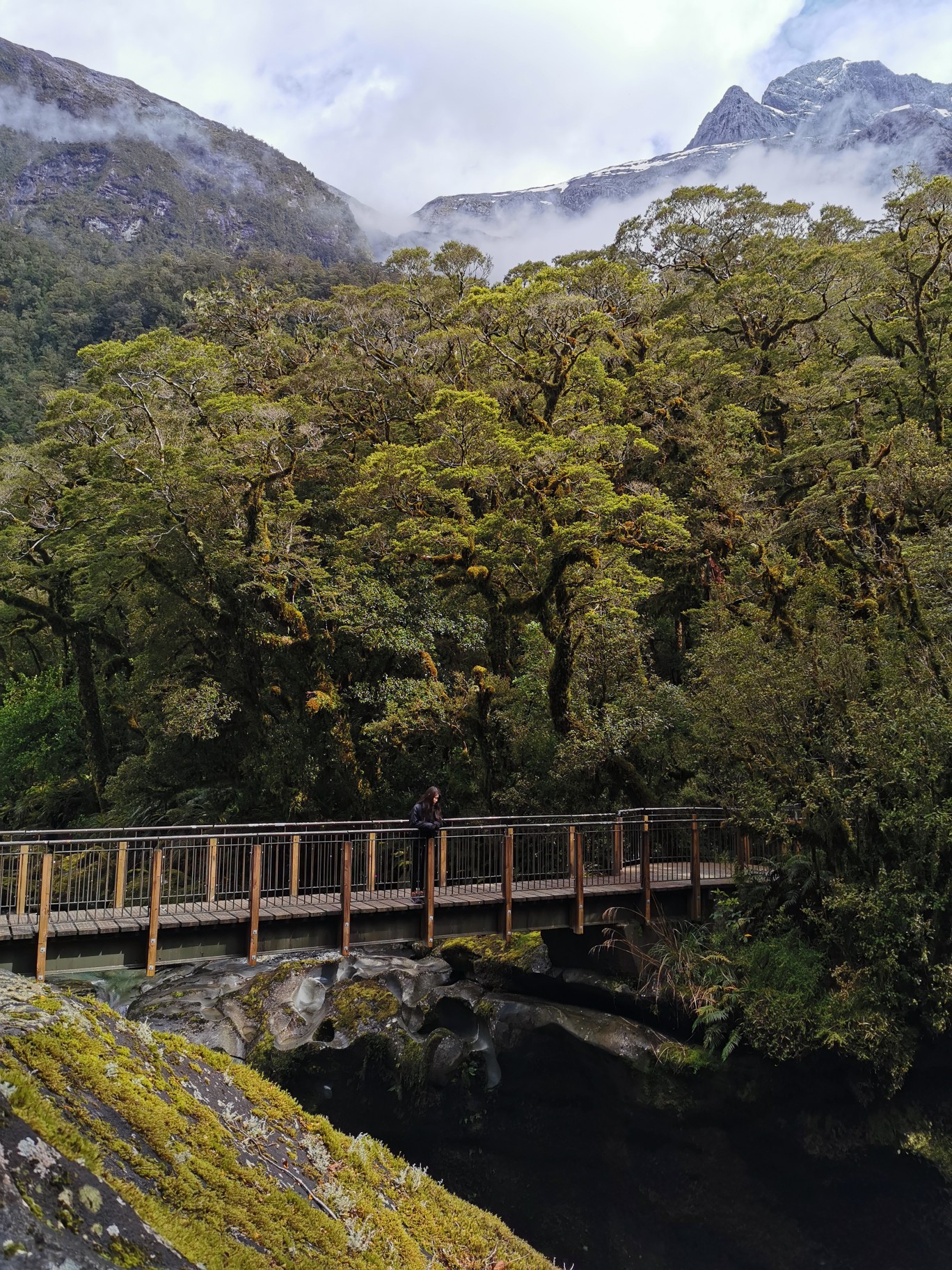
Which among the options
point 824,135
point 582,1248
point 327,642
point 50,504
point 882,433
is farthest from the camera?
point 824,135

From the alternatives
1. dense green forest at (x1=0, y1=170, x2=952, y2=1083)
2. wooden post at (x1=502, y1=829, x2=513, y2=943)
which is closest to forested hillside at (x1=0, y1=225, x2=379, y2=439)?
dense green forest at (x1=0, y1=170, x2=952, y2=1083)

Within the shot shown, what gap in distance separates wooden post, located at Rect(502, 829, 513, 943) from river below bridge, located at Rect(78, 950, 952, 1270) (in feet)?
10.9

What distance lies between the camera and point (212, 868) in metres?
13.5

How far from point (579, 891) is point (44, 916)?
786 cm

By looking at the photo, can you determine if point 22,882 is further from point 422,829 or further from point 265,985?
point 265,985

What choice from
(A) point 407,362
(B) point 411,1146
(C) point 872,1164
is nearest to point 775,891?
(C) point 872,1164

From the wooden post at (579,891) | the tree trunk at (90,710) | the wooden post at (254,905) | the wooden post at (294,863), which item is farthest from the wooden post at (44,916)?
the tree trunk at (90,710)

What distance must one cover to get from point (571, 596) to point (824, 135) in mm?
200560

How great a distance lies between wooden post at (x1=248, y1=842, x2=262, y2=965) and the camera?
12.6 meters

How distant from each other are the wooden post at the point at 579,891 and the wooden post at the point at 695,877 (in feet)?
7.87

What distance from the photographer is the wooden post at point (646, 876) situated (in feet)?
53.2

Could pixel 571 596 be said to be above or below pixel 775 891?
above

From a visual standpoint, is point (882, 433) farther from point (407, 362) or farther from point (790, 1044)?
point (790, 1044)

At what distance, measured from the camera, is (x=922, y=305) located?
2845 centimetres
